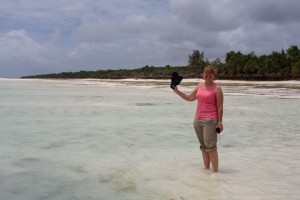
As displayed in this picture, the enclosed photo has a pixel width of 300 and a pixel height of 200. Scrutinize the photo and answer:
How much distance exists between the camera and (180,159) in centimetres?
731

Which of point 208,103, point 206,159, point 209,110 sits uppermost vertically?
point 208,103

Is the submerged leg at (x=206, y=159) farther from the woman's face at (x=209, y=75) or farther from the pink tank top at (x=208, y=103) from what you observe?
the woman's face at (x=209, y=75)

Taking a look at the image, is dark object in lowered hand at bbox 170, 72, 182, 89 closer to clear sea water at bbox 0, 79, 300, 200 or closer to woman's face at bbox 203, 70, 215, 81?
woman's face at bbox 203, 70, 215, 81

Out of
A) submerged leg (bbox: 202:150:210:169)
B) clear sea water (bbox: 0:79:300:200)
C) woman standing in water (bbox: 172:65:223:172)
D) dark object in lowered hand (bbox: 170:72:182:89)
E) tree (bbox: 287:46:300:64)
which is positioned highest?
tree (bbox: 287:46:300:64)

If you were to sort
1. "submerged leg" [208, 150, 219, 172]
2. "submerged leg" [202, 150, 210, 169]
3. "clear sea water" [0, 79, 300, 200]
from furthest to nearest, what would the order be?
"submerged leg" [202, 150, 210, 169], "submerged leg" [208, 150, 219, 172], "clear sea water" [0, 79, 300, 200]

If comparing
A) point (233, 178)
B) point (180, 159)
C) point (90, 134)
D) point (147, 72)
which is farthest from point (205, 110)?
point (147, 72)

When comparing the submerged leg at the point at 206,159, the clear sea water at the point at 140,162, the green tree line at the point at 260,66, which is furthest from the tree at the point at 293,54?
the submerged leg at the point at 206,159

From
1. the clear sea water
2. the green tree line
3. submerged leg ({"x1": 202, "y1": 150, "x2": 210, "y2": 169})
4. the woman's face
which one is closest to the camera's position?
the clear sea water

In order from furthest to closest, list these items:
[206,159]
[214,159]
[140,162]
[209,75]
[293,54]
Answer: [293,54] → [140,162] → [206,159] → [214,159] → [209,75]

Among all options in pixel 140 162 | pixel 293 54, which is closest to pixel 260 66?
pixel 293 54

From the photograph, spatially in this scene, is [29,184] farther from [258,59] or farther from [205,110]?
[258,59]

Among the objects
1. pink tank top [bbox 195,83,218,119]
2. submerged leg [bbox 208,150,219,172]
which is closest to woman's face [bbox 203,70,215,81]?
pink tank top [bbox 195,83,218,119]

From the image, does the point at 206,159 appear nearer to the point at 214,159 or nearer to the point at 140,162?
the point at 214,159

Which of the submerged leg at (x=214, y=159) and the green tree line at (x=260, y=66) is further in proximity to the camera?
the green tree line at (x=260, y=66)
